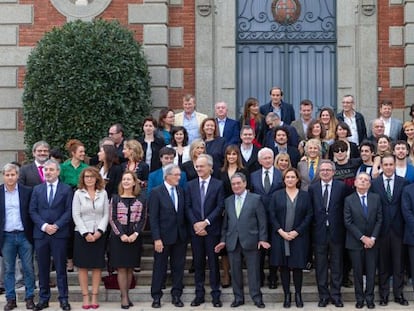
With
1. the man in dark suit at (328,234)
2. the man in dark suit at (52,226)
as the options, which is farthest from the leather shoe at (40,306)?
the man in dark suit at (328,234)

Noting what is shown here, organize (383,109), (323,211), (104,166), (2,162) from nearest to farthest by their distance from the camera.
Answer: (323,211) → (104,166) → (383,109) → (2,162)

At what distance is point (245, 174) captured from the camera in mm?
11266

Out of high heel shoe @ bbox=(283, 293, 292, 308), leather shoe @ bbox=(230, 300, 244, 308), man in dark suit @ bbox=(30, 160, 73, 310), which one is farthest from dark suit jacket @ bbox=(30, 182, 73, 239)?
high heel shoe @ bbox=(283, 293, 292, 308)

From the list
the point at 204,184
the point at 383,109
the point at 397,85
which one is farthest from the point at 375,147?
the point at 397,85

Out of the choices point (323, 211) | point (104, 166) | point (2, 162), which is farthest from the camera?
point (2, 162)

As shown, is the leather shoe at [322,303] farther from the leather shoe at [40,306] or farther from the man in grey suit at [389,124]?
the leather shoe at [40,306]

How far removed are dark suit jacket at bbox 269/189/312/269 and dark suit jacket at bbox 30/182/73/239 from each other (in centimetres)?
271

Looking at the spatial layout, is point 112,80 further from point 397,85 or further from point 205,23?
point 397,85

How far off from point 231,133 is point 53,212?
3373 mm

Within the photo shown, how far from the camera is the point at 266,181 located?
11.1m

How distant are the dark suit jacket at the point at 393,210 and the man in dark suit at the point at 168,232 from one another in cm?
267

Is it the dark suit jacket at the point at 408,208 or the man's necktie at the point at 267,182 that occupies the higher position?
the man's necktie at the point at 267,182

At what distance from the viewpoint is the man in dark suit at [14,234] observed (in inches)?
421

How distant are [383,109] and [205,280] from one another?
405cm
